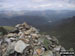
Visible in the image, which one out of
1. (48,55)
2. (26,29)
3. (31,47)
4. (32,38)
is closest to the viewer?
(48,55)

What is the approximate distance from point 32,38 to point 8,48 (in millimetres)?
4694

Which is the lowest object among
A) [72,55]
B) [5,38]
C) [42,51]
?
[72,55]


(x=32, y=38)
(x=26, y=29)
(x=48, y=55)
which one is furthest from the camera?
(x=26, y=29)

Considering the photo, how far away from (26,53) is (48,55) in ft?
9.40

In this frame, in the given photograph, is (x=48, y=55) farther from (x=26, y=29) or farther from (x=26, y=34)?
(x=26, y=29)

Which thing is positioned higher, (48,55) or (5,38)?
(5,38)

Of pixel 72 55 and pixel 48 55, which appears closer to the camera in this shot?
pixel 48 55

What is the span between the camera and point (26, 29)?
33875mm

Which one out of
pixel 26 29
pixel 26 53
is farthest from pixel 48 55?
pixel 26 29

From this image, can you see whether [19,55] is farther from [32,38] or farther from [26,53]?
[32,38]

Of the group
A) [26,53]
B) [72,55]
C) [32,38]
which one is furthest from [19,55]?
[72,55]

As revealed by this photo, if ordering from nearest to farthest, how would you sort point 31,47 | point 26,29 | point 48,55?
point 48,55 → point 31,47 → point 26,29

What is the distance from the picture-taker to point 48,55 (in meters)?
24.4

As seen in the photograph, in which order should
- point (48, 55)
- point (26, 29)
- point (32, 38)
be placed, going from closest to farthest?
point (48, 55) < point (32, 38) < point (26, 29)
